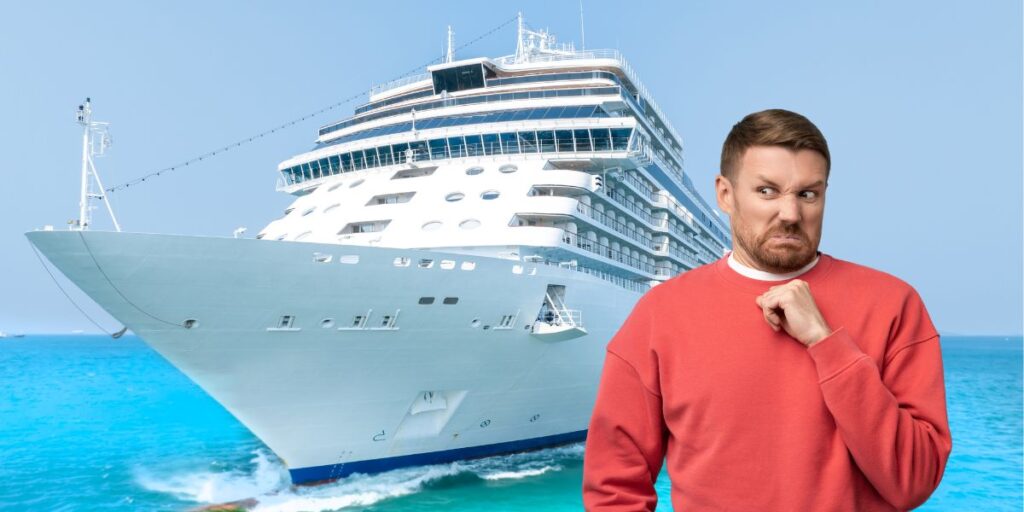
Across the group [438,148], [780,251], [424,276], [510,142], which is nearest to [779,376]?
[780,251]

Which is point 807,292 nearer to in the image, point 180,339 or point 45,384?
point 180,339

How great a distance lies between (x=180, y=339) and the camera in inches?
440

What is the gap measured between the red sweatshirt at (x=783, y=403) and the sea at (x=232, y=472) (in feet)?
41.5

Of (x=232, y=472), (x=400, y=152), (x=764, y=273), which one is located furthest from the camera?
(x=400, y=152)

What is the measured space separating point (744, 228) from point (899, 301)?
0.43 m

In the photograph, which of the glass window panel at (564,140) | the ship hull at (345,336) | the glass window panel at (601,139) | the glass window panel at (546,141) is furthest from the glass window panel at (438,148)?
the ship hull at (345,336)

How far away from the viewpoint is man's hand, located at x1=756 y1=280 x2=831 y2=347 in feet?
5.14

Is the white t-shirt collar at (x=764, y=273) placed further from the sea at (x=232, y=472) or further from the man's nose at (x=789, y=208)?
the sea at (x=232, y=472)

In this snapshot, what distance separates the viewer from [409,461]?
46.8 ft

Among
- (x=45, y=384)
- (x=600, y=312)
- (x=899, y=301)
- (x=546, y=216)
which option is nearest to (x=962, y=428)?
(x=600, y=312)

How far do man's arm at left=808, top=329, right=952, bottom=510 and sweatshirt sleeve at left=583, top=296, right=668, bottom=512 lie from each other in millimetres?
450

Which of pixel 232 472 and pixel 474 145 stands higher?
pixel 474 145

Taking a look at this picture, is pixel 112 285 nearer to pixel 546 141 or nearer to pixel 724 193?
pixel 724 193

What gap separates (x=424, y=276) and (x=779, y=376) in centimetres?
1079
